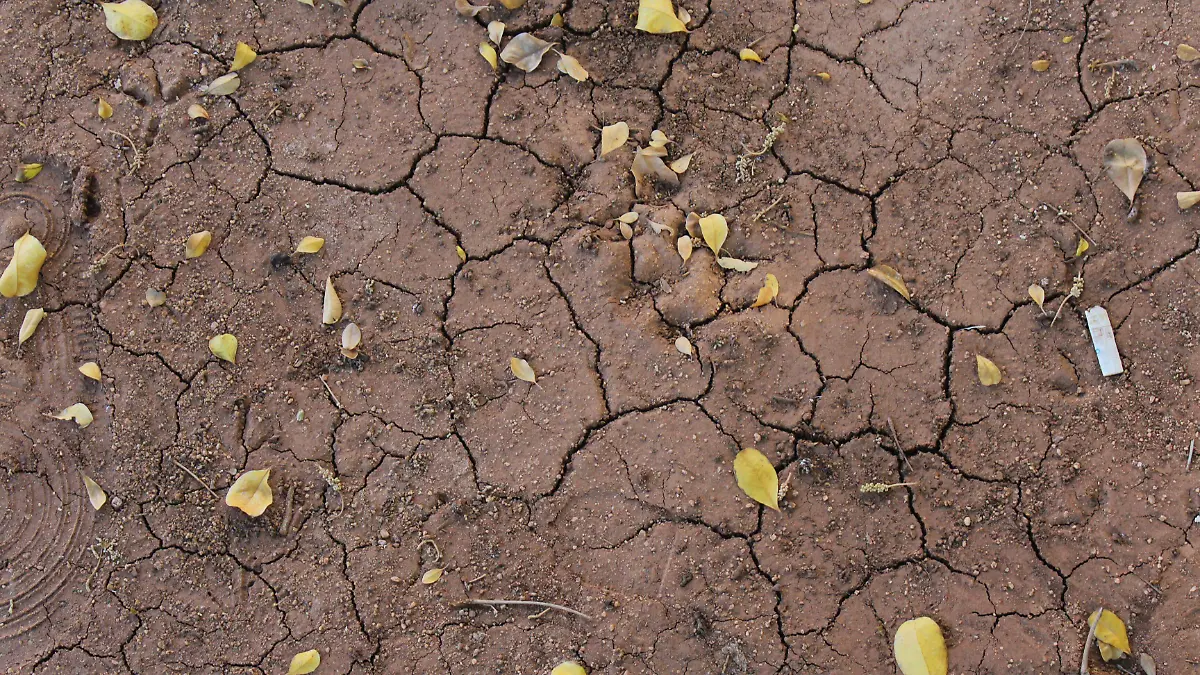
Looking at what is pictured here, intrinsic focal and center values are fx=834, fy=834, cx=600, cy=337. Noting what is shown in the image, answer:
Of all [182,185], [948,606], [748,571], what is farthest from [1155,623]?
[182,185]

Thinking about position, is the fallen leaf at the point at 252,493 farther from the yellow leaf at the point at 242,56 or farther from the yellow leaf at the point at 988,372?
the yellow leaf at the point at 988,372

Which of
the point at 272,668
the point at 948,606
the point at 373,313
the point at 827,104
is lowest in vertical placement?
the point at 272,668

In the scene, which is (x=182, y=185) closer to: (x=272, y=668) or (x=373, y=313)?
(x=373, y=313)

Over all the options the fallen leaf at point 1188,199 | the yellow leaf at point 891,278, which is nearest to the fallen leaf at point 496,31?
the yellow leaf at point 891,278

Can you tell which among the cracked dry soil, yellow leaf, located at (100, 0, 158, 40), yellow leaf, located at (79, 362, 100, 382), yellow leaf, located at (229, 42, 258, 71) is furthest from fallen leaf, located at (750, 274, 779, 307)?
yellow leaf, located at (100, 0, 158, 40)

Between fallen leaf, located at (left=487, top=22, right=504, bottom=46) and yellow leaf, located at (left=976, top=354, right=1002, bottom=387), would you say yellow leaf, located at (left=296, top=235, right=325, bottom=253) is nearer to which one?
fallen leaf, located at (left=487, top=22, right=504, bottom=46)

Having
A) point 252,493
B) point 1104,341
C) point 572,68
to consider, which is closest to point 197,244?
point 252,493
